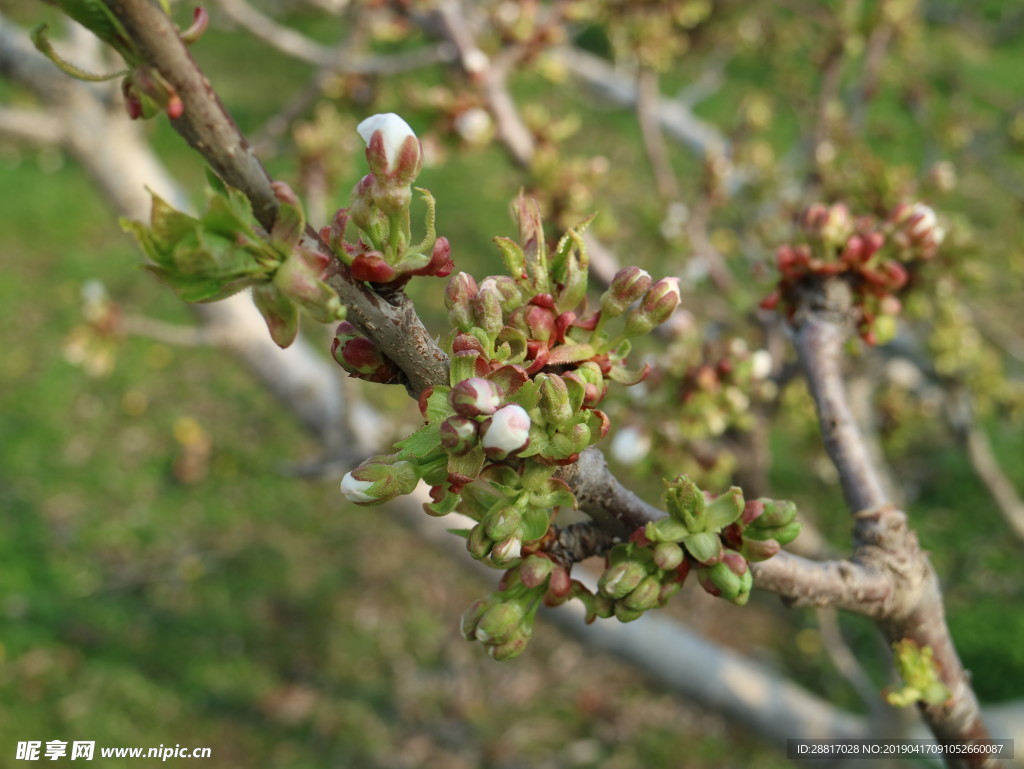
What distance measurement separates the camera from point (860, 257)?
55.2 inches

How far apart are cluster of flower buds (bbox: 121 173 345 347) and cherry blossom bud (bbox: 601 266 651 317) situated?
0.39 meters

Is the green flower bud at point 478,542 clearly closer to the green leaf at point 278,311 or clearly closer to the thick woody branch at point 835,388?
the green leaf at point 278,311

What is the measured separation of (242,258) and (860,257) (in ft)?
3.83

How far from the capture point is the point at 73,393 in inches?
213

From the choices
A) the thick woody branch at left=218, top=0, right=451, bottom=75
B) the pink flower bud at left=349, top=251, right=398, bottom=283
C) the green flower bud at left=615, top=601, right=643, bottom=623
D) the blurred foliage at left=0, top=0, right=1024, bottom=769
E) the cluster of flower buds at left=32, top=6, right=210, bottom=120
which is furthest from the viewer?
the thick woody branch at left=218, top=0, right=451, bottom=75

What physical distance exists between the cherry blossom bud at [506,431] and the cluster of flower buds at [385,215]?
0.17m

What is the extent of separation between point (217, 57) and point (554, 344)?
10509mm

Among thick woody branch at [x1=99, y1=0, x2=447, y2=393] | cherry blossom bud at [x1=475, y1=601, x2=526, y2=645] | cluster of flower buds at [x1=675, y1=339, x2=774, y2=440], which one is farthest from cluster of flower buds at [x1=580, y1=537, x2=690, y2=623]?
cluster of flower buds at [x1=675, y1=339, x2=774, y2=440]

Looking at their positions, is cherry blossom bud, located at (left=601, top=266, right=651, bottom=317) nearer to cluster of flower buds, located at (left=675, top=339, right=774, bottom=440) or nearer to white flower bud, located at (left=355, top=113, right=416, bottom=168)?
white flower bud, located at (left=355, top=113, right=416, bottom=168)

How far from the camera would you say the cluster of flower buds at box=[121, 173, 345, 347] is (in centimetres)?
65

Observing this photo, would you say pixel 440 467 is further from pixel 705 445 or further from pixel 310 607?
pixel 310 607

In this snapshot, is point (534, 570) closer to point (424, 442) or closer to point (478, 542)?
point (478, 542)

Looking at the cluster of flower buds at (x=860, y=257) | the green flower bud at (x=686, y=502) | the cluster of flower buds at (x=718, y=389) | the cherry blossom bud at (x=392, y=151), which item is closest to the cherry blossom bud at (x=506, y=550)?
the green flower bud at (x=686, y=502)

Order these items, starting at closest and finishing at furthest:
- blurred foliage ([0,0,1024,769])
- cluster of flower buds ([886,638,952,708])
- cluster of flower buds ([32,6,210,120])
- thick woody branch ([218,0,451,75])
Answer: cluster of flower buds ([32,6,210,120]) < cluster of flower buds ([886,638,952,708]) < blurred foliage ([0,0,1024,769]) < thick woody branch ([218,0,451,75])
